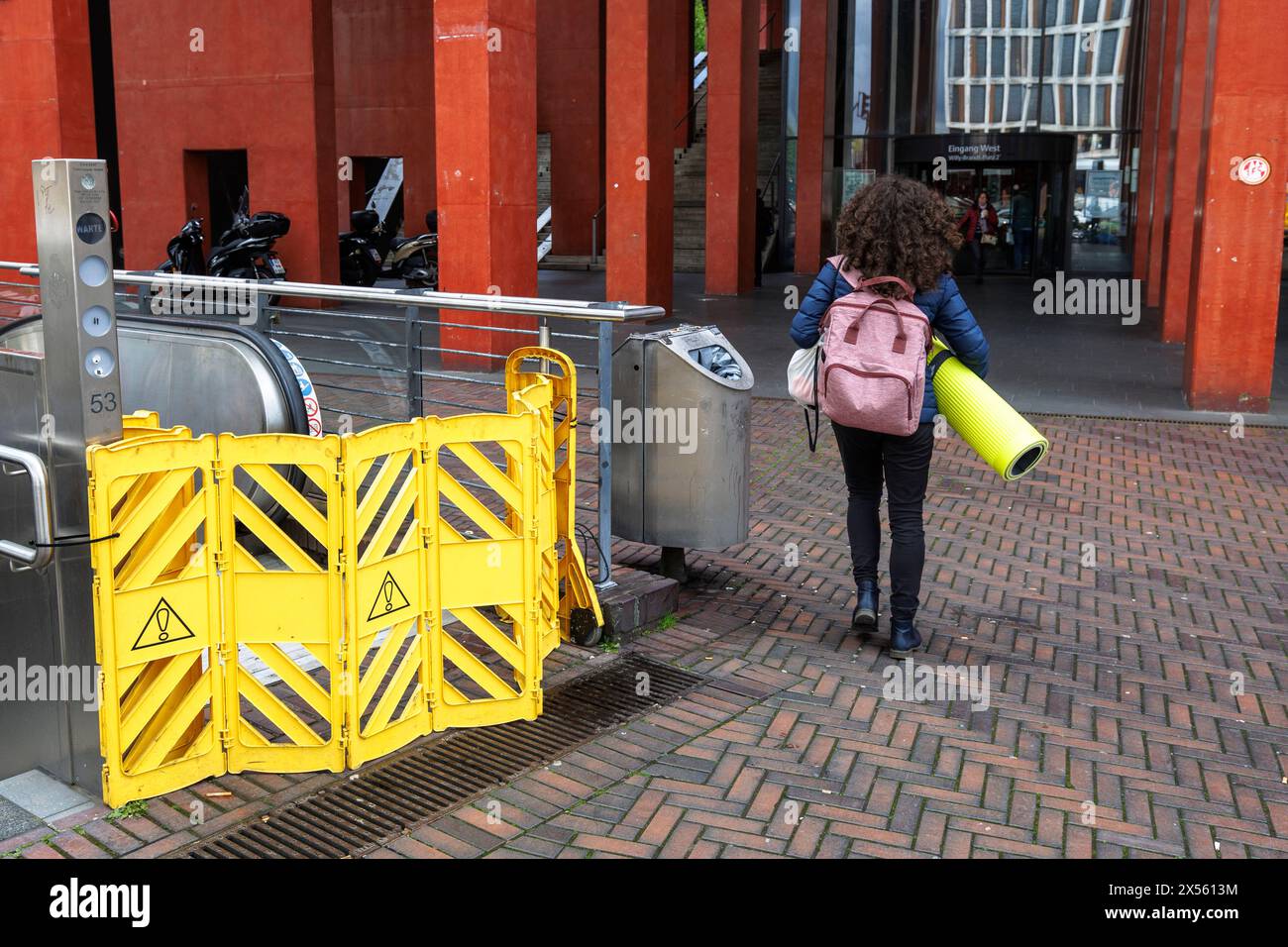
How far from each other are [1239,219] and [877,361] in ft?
24.0

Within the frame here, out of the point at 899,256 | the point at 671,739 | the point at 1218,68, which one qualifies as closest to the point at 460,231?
the point at 1218,68

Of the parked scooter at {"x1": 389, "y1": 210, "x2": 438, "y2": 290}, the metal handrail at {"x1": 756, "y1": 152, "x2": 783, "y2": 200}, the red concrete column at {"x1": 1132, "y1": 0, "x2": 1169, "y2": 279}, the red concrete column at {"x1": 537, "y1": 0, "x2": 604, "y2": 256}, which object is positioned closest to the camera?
the red concrete column at {"x1": 1132, "y1": 0, "x2": 1169, "y2": 279}

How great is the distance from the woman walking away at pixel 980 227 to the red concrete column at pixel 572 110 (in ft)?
24.6

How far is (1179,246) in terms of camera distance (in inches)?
597

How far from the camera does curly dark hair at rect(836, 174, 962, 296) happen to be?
5098 millimetres

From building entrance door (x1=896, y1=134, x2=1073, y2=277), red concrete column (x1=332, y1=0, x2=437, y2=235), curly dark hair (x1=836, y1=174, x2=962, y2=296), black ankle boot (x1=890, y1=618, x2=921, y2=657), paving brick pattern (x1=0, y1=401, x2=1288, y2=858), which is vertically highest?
red concrete column (x1=332, y1=0, x2=437, y2=235)

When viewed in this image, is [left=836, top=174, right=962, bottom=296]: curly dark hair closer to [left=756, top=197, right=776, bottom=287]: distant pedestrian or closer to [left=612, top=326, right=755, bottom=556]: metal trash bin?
[left=612, top=326, right=755, bottom=556]: metal trash bin

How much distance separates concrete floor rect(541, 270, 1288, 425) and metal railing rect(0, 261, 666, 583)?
2.21 m

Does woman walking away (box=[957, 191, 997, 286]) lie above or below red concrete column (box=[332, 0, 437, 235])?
below

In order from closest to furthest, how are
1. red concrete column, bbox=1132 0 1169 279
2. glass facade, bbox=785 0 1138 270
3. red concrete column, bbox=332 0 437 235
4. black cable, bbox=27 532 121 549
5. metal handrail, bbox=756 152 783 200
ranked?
black cable, bbox=27 532 121 549 → red concrete column, bbox=1132 0 1169 279 → glass facade, bbox=785 0 1138 270 → red concrete column, bbox=332 0 437 235 → metal handrail, bbox=756 152 783 200

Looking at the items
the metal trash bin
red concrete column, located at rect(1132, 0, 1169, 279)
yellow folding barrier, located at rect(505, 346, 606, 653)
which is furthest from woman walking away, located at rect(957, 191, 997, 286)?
yellow folding barrier, located at rect(505, 346, 606, 653)

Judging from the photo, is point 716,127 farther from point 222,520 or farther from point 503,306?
point 222,520

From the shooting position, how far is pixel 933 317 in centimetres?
524
